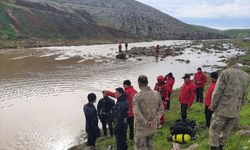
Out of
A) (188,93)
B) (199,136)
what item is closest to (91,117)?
(199,136)

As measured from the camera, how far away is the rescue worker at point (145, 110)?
960cm

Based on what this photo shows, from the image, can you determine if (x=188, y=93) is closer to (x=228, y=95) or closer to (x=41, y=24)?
(x=228, y=95)

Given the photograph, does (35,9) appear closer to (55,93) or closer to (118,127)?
(55,93)

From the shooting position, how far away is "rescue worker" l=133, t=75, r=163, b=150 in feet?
31.5

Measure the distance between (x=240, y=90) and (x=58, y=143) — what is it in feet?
32.0

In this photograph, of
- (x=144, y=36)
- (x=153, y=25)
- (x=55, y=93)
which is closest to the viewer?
(x=55, y=93)

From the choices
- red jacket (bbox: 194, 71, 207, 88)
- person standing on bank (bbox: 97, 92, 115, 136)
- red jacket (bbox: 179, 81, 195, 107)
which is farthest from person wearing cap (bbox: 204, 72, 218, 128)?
red jacket (bbox: 194, 71, 207, 88)

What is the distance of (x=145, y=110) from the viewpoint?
9.66 meters

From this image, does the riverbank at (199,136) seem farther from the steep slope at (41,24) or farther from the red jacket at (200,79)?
the steep slope at (41,24)

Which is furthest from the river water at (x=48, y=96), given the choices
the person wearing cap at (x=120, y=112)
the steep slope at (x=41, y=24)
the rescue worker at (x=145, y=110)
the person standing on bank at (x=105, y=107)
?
the steep slope at (x=41, y=24)

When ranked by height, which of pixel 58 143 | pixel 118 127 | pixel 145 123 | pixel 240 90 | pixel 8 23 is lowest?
pixel 58 143

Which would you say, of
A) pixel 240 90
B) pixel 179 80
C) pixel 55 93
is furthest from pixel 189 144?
pixel 179 80

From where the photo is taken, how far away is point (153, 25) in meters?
188

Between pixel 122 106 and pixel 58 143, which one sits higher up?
pixel 122 106
